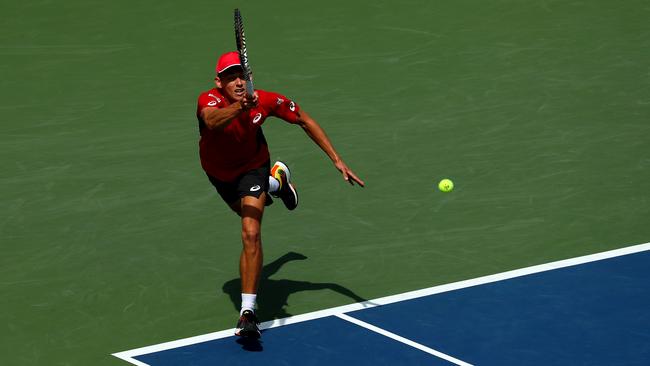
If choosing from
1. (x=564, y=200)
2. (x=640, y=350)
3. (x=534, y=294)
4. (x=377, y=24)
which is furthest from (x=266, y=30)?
(x=640, y=350)

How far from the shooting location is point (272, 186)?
1198 centimetres

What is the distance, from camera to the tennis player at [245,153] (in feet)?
34.9

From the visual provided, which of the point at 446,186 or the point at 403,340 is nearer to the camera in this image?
the point at 403,340

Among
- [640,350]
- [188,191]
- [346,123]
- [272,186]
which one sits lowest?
[640,350]

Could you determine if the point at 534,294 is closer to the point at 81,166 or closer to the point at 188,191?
the point at 188,191

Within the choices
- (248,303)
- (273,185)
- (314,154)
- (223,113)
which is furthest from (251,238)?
(314,154)

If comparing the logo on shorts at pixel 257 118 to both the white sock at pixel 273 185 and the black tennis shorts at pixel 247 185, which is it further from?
the white sock at pixel 273 185

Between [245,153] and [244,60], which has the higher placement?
[245,153]

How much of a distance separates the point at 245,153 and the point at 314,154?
4.34m

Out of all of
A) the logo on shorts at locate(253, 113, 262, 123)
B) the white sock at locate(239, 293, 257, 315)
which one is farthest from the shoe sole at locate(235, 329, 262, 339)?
the logo on shorts at locate(253, 113, 262, 123)

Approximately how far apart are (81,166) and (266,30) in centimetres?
578

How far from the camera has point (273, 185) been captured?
1202 cm

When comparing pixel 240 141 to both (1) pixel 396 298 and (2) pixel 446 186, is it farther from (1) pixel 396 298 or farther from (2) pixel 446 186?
(2) pixel 446 186

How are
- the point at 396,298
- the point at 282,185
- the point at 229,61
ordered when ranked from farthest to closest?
1. the point at 282,185
2. the point at 396,298
3. the point at 229,61
